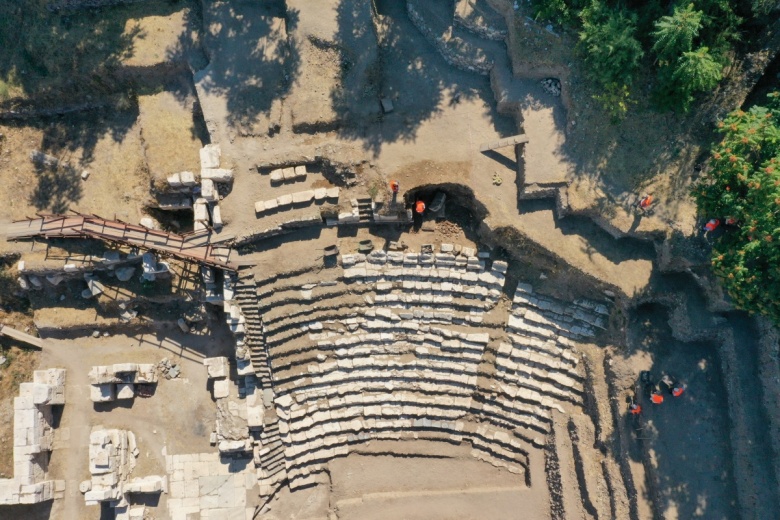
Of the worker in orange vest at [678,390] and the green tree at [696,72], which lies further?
the worker in orange vest at [678,390]

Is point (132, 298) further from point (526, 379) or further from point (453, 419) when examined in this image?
point (526, 379)

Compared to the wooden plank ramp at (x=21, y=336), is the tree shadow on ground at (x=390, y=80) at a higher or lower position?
higher

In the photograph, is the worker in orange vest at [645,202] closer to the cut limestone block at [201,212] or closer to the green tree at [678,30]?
the green tree at [678,30]

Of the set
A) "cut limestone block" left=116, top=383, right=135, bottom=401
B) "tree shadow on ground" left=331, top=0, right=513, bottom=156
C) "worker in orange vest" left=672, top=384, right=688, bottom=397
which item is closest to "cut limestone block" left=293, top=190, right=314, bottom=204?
"tree shadow on ground" left=331, top=0, right=513, bottom=156

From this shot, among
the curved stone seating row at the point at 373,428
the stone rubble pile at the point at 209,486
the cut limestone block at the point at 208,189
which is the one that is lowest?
the stone rubble pile at the point at 209,486

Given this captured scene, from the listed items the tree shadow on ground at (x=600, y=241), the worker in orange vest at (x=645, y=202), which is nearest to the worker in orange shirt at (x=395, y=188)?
the tree shadow on ground at (x=600, y=241)
